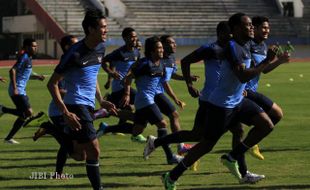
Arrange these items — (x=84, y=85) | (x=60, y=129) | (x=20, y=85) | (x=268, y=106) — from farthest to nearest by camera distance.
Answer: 1. (x=20, y=85)
2. (x=60, y=129)
3. (x=268, y=106)
4. (x=84, y=85)

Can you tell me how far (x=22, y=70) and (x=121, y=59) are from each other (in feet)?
6.05

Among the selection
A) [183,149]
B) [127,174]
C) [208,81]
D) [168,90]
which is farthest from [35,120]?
[208,81]

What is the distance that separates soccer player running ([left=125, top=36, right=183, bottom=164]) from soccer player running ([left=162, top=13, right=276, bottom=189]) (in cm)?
236

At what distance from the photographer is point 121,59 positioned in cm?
1381

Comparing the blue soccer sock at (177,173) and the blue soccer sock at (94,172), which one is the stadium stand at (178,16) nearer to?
the blue soccer sock at (177,173)

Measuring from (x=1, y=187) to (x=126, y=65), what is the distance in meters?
5.23

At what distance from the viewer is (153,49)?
1109cm

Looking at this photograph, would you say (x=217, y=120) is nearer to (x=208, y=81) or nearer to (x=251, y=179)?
(x=251, y=179)

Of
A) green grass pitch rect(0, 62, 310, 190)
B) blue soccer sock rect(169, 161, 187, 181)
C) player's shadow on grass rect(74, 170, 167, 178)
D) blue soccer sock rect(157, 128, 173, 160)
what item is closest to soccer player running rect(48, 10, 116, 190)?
blue soccer sock rect(169, 161, 187, 181)

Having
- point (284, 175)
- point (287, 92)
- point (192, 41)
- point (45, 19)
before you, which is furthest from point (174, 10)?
point (284, 175)

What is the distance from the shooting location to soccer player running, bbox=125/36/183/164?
435 inches

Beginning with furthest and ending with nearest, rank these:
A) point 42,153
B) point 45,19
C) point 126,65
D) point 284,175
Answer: point 45,19, point 126,65, point 42,153, point 284,175

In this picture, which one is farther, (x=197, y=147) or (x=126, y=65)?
(x=126, y=65)

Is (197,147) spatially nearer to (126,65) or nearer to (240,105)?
(240,105)
